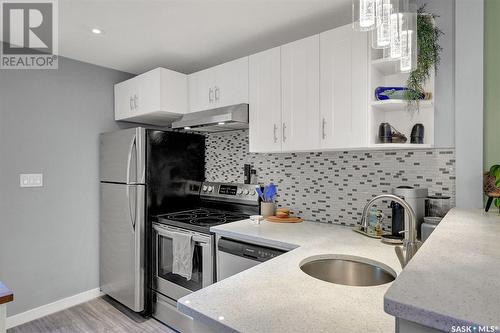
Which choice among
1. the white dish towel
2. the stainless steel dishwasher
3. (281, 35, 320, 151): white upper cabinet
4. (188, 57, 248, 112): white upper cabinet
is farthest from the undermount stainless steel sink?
(188, 57, 248, 112): white upper cabinet

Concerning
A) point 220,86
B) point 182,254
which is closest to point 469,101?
point 220,86

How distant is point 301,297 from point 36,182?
267 cm

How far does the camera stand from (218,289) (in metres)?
0.99

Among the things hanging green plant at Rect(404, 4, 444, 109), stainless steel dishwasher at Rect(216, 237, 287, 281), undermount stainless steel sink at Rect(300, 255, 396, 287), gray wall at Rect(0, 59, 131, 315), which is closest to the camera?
undermount stainless steel sink at Rect(300, 255, 396, 287)

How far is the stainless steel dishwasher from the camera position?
1.75 m

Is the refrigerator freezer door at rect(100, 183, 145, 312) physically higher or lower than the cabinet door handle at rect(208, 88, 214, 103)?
lower

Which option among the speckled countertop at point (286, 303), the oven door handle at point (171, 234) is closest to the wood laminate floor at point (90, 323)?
the oven door handle at point (171, 234)

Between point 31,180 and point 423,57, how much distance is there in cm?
318

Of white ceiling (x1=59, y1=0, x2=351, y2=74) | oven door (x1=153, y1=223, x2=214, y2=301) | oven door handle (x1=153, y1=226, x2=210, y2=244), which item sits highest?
white ceiling (x1=59, y1=0, x2=351, y2=74)

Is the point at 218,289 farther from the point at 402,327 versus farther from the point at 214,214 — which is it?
the point at 214,214

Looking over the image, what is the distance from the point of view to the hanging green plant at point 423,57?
1638mm

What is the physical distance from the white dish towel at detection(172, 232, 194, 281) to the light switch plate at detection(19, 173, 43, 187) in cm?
138

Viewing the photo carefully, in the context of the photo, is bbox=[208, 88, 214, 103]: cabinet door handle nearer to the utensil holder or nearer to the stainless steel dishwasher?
the utensil holder

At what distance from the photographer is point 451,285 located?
1.85 feet
